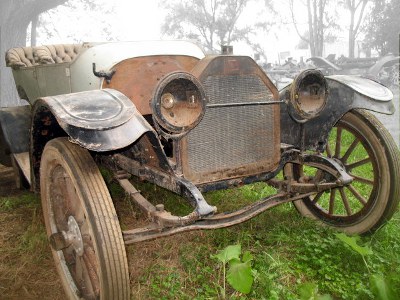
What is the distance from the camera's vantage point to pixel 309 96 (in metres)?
2.45

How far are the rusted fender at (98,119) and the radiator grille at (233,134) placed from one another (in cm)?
44

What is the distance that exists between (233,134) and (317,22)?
39.6 feet

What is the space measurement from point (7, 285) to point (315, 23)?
40.7 ft

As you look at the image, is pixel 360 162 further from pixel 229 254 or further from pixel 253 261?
pixel 229 254

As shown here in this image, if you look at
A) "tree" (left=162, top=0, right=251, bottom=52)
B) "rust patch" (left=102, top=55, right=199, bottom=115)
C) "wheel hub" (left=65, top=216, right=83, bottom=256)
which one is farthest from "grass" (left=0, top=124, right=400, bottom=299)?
"tree" (left=162, top=0, right=251, bottom=52)

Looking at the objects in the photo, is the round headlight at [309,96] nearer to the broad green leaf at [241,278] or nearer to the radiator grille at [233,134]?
the radiator grille at [233,134]

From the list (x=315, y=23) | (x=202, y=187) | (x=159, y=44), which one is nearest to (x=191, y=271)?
(x=202, y=187)

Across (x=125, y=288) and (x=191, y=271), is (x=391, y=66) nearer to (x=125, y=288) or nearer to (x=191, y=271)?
(x=191, y=271)

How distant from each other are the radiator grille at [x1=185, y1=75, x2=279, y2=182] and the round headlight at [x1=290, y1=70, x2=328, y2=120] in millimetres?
145

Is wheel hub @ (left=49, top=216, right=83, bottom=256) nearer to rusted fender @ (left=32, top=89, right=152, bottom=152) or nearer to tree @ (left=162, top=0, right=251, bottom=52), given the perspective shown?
rusted fender @ (left=32, top=89, right=152, bottom=152)

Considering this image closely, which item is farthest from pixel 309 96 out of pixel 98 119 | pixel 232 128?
pixel 98 119

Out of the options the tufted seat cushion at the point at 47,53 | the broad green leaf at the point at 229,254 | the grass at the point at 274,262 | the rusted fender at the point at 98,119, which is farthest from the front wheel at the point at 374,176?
the tufted seat cushion at the point at 47,53

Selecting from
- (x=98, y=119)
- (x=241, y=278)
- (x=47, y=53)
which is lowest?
(x=241, y=278)

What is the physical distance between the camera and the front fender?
2.54 meters
